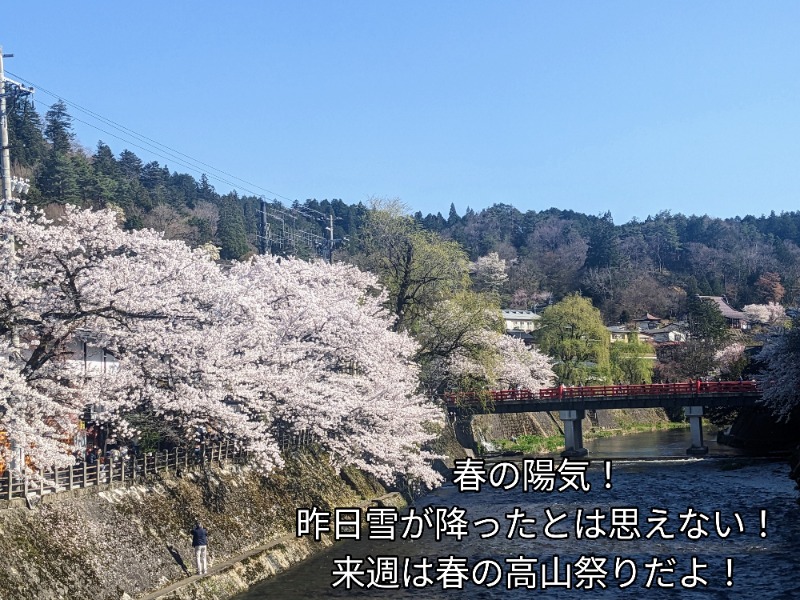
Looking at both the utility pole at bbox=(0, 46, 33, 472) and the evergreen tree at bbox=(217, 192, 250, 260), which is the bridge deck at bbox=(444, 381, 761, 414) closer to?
the utility pole at bbox=(0, 46, 33, 472)

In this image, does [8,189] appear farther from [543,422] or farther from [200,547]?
[543,422]

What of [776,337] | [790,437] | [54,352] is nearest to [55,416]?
[54,352]

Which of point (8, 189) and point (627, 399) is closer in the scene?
point (8, 189)

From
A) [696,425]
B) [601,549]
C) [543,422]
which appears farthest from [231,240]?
[601,549]

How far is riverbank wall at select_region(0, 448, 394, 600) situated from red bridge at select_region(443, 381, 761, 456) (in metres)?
29.0

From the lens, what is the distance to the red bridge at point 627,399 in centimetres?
6050

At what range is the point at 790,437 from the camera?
62125mm

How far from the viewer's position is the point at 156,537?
2488cm

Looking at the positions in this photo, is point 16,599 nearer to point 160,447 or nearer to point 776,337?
point 160,447

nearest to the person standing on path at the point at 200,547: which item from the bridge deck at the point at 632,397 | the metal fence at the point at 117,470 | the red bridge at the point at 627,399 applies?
the metal fence at the point at 117,470

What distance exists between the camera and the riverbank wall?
20.9 meters

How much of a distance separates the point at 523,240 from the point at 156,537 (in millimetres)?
172910

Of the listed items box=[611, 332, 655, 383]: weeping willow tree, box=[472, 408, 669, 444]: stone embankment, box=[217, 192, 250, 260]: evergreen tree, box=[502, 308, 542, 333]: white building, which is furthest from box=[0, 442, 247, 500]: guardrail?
box=[502, 308, 542, 333]: white building

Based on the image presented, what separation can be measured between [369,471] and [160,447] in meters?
10.8
